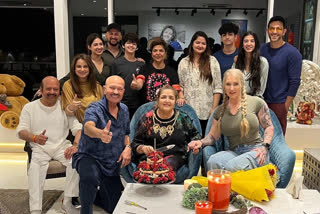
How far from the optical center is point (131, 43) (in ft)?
10.3

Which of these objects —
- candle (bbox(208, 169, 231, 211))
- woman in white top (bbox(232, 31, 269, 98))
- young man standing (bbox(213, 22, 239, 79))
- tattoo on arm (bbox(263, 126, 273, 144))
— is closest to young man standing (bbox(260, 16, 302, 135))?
woman in white top (bbox(232, 31, 269, 98))

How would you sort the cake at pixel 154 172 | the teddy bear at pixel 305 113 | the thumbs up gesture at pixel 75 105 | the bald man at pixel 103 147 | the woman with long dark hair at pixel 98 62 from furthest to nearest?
the teddy bear at pixel 305 113 → the woman with long dark hair at pixel 98 62 → the thumbs up gesture at pixel 75 105 → the bald man at pixel 103 147 → the cake at pixel 154 172

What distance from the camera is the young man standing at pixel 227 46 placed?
3.16 metres

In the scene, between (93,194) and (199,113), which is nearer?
(93,194)

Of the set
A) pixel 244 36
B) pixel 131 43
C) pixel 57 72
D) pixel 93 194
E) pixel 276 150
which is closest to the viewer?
pixel 93 194

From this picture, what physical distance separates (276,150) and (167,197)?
1184 mm

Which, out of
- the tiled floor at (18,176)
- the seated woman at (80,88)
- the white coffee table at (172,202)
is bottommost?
the tiled floor at (18,176)

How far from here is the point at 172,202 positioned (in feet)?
6.02

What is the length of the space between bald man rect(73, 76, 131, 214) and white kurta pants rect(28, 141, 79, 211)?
32 cm

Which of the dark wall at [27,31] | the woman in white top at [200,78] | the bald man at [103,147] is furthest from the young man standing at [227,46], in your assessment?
the dark wall at [27,31]

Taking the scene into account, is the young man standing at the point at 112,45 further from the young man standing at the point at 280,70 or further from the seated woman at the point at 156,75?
the young man standing at the point at 280,70

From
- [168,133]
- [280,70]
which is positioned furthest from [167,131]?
[280,70]

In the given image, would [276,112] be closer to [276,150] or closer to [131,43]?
[276,150]

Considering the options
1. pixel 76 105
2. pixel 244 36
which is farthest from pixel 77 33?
pixel 244 36
